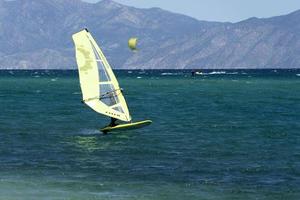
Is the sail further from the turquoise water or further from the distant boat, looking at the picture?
the turquoise water

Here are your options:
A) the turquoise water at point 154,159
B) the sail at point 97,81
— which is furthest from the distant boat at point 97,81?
the turquoise water at point 154,159

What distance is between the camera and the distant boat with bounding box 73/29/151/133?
6512 centimetres

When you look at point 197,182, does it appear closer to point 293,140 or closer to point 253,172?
point 253,172

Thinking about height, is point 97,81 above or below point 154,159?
above

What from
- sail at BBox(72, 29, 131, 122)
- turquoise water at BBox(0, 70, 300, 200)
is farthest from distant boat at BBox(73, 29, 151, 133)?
turquoise water at BBox(0, 70, 300, 200)

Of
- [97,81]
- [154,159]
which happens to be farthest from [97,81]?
[154,159]

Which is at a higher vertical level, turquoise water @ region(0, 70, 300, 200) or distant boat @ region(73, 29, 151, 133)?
distant boat @ region(73, 29, 151, 133)

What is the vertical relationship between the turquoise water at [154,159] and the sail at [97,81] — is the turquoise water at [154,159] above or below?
below

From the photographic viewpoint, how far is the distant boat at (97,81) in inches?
2564

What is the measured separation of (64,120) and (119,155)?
3209cm

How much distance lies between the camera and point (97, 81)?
65688mm

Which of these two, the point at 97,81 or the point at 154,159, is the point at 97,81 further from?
the point at 154,159

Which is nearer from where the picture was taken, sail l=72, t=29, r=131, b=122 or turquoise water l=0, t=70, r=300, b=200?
turquoise water l=0, t=70, r=300, b=200

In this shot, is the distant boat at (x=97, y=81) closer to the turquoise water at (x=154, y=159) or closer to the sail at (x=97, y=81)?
the sail at (x=97, y=81)
